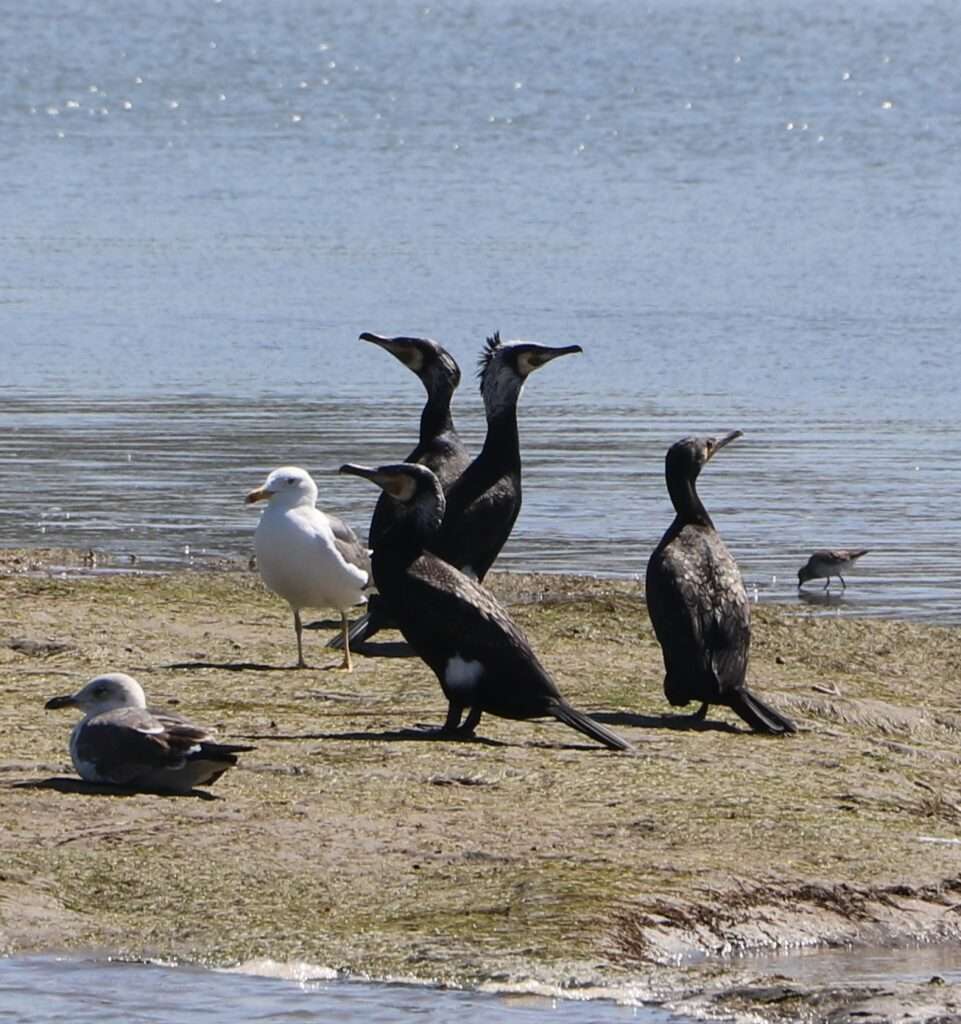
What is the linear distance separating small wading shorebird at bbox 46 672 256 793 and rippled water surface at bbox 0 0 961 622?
251 inches

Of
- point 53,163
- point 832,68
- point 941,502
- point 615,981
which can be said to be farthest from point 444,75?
point 615,981

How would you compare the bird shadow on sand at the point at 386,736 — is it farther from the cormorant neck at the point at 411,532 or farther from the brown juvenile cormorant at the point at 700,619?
the brown juvenile cormorant at the point at 700,619

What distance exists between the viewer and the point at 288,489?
10844 mm

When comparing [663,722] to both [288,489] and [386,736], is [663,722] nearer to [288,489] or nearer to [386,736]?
[386,736]

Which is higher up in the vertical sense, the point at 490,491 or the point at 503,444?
the point at 503,444

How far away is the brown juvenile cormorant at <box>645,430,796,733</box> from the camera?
9.88 m

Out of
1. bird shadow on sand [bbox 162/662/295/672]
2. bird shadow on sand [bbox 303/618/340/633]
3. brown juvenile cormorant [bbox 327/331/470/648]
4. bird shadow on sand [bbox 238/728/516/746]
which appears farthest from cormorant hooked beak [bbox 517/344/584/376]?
bird shadow on sand [bbox 238/728/516/746]

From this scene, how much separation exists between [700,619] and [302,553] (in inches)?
68.1

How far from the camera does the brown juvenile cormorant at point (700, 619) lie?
988 centimetres

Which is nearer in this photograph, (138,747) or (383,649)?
(138,747)

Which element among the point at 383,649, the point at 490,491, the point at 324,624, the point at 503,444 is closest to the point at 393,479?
the point at 383,649

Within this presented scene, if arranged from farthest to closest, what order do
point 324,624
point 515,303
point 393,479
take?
1. point 515,303
2. point 324,624
3. point 393,479

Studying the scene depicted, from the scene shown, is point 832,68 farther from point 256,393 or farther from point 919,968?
point 919,968

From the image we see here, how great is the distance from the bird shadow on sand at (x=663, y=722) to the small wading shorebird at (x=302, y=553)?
1.29m
